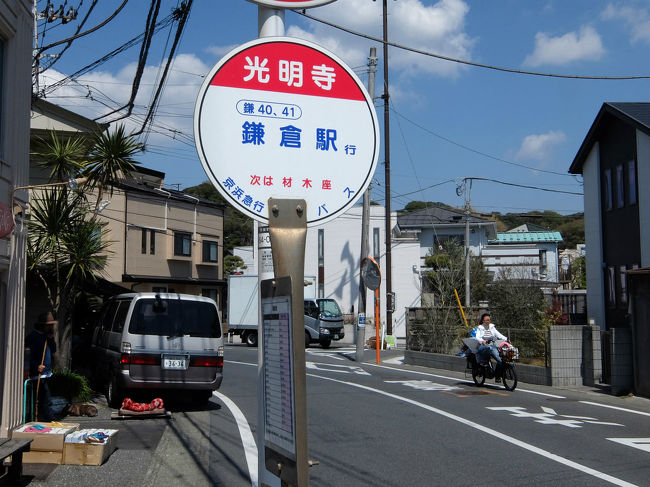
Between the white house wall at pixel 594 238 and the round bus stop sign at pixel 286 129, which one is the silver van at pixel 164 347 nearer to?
the round bus stop sign at pixel 286 129

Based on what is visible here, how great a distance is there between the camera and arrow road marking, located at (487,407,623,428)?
33.8ft

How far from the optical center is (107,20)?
1254 centimetres

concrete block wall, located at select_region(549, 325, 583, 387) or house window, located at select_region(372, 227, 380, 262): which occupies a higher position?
house window, located at select_region(372, 227, 380, 262)

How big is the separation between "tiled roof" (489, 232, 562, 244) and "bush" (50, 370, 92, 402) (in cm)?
5015

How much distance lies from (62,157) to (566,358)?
11.4 meters

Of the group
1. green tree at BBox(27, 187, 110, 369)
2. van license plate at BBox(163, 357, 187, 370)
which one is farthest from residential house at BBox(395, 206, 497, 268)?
van license plate at BBox(163, 357, 187, 370)

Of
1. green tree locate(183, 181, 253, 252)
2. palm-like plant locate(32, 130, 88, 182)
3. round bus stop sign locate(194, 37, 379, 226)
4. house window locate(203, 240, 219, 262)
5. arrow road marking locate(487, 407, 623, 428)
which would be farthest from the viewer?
green tree locate(183, 181, 253, 252)

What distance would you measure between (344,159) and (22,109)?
7.92 meters

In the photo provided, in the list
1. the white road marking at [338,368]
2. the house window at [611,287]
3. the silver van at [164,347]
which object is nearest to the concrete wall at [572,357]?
the white road marking at [338,368]

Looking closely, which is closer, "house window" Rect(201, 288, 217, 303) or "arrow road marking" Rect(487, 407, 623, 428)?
"arrow road marking" Rect(487, 407, 623, 428)

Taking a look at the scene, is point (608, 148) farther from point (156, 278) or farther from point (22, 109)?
point (156, 278)

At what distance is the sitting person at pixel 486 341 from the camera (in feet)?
49.3

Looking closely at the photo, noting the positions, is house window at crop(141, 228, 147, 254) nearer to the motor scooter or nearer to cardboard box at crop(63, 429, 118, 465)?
the motor scooter

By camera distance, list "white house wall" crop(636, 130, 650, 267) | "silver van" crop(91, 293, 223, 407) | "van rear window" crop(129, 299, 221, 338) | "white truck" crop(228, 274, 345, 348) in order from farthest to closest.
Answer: "white truck" crop(228, 274, 345, 348), "white house wall" crop(636, 130, 650, 267), "van rear window" crop(129, 299, 221, 338), "silver van" crop(91, 293, 223, 407)
